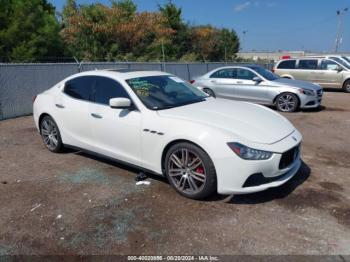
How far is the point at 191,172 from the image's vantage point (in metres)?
3.83

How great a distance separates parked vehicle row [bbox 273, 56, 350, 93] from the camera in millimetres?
15047

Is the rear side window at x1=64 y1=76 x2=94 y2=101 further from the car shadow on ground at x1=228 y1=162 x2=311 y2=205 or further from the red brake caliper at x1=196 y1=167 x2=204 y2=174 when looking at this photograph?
the car shadow on ground at x1=228 y1=162 x2=311 y2=205

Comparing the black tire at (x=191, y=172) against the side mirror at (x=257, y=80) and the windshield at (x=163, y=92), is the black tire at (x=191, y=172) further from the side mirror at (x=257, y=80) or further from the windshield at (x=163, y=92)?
the side mirror at (x=257, y=80)

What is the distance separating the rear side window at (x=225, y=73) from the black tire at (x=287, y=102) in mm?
1710

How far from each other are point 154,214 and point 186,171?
628 mm

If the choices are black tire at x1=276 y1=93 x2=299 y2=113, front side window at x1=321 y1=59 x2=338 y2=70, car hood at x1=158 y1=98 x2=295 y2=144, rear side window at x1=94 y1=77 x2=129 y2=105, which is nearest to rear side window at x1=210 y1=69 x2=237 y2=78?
black tire at x1=276 y1=93 x2=299 y2=113

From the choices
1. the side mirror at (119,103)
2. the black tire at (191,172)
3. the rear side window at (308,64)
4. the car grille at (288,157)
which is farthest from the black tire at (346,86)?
the side mirror at (119,103)

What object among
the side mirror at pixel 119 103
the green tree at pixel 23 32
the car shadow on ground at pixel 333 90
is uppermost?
the green tree at pixel 23 32

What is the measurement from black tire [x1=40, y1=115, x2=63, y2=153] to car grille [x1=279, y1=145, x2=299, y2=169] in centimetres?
363

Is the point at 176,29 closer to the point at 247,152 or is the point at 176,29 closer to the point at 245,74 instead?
the point at 245,74

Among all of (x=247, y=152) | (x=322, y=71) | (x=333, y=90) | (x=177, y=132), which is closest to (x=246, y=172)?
(x=247, y=152)

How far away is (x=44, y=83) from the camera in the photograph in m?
10.1

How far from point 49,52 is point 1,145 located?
15.6 m

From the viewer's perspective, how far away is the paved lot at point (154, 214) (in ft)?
10.0
